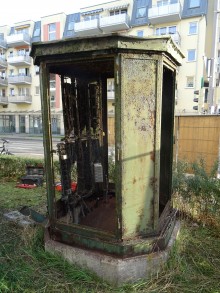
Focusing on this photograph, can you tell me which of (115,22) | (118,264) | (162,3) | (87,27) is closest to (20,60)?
(87,27)

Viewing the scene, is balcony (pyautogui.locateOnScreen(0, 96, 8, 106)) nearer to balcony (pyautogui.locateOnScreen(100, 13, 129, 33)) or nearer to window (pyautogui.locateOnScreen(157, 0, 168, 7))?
balcony (pyautogui.locateOnScreen(100, 13, 129, 33))

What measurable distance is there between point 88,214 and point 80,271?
3.82 ft

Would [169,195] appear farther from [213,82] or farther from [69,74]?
[213,82]

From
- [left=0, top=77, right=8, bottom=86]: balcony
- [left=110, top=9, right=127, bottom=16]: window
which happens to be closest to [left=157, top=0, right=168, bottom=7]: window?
[left=110, top=9, right=127, bottom=16]: window

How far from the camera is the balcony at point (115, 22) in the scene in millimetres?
24142

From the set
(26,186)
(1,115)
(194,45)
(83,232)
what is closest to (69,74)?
(83,232)

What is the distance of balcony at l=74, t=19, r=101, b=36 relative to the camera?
83.7ft

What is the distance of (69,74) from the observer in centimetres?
368

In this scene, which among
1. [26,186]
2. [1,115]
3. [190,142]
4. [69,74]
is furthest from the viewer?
[1,115]

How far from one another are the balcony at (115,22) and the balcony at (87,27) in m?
0.67

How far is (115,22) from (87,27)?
3.39 meters

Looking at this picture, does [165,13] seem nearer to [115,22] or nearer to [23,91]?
[115,22]

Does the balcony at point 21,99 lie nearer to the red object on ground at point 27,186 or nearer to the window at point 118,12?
the window at point 118,12

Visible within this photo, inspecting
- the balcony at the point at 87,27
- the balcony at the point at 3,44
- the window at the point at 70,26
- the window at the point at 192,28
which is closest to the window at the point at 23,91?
the balcony at the point at 3,44
